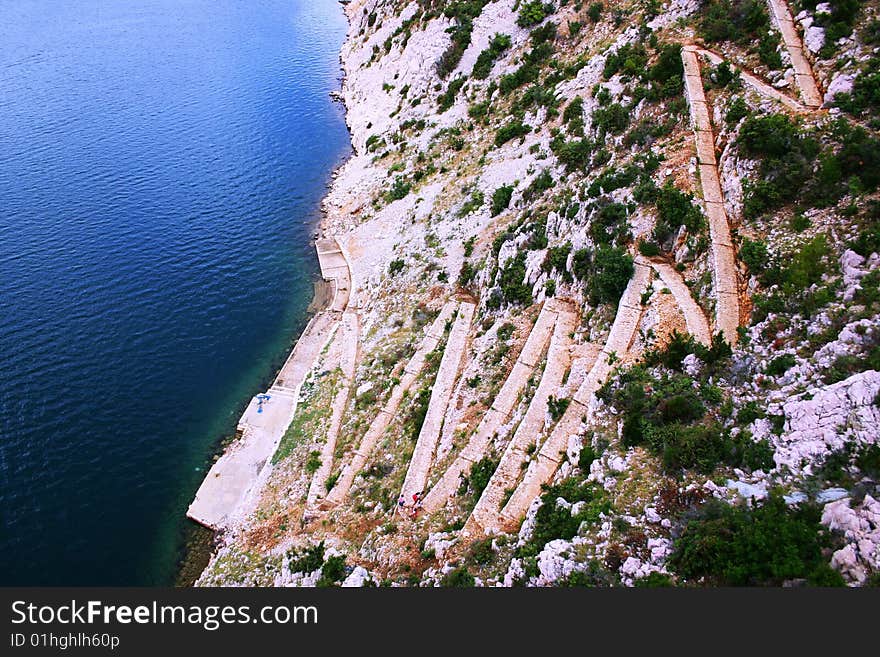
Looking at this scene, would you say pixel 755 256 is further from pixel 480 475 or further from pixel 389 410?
pixel 389 410

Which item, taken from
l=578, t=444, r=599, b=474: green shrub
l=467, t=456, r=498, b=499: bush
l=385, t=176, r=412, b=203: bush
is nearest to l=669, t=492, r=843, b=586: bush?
l=578, t=444, r=599, b=474: green shrub

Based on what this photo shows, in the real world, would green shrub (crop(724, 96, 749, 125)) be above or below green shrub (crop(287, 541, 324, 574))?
above

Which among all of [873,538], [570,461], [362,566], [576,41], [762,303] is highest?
[576,41]

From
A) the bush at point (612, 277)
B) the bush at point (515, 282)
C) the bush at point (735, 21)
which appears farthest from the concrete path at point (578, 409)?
the bush at point (735, 21)

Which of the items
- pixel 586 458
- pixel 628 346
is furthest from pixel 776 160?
pixel 586 458

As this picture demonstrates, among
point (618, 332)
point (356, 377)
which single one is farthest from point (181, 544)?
point (618, 332)

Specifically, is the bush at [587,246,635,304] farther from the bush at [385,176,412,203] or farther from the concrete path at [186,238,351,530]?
the bush at [385,176,412,203]

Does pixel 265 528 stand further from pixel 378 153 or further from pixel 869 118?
pixel 378 153
